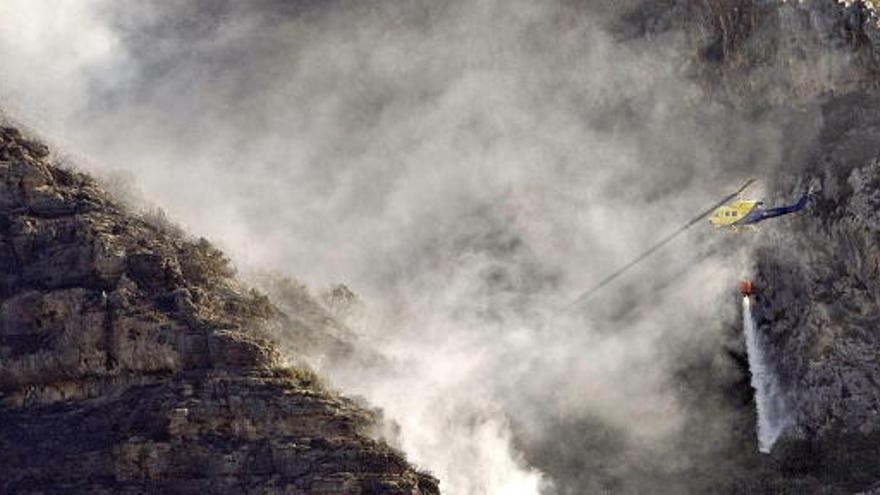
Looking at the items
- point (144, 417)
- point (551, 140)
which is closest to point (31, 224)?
point (144, 417)

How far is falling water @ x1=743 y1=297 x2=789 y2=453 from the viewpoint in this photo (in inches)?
6299

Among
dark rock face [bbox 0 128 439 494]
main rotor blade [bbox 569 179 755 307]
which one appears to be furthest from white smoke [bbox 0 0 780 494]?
dark rock face [bbox 0 128 439 494]

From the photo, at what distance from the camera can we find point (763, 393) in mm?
161875

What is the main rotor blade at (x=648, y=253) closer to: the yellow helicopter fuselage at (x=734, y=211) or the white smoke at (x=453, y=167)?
the white smoke at (x=453, y=167)

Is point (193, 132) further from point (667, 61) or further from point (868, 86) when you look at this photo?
point (868, 86)

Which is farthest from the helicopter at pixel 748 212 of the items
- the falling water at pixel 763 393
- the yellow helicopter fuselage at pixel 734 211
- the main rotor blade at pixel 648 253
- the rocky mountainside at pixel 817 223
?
the falling water at pixel 763 393

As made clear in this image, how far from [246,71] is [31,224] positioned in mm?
36550

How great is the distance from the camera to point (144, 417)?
14212 cm

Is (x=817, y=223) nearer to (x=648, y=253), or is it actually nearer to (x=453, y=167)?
(x=648, y=253)

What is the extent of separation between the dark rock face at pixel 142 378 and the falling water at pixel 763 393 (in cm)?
2590

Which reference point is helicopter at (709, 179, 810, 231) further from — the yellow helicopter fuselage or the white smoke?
the white smoke

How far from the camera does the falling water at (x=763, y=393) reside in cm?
16000

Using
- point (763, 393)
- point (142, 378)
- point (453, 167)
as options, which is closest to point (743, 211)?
point (763, 393)

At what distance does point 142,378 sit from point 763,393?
4008 cm
